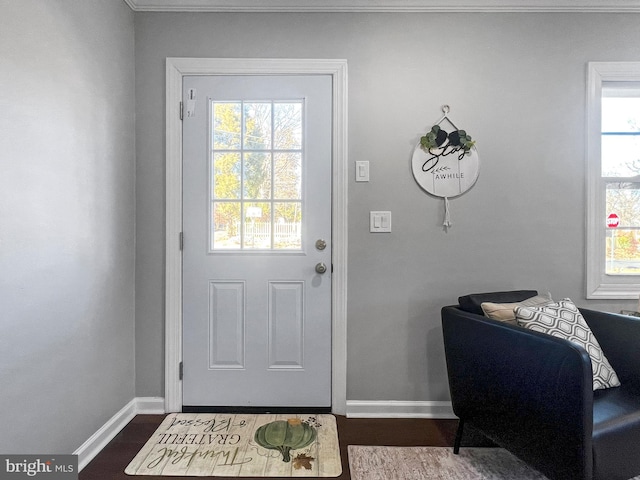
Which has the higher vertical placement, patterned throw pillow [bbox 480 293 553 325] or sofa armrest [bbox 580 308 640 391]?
patterned throw pillow [bbox 480 293 553 325]

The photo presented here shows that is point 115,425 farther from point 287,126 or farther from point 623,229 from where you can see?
point 623,229

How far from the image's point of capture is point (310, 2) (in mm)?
2150

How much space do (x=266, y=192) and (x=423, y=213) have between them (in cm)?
92

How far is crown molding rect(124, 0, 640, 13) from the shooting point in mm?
2150

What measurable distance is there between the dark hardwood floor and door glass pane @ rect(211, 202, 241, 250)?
1.05m

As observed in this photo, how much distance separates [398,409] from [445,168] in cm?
142

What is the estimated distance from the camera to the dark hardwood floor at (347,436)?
1710 millimetres

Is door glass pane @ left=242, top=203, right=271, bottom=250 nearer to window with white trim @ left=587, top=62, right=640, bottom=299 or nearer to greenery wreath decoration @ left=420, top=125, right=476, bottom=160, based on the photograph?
greenery wreath decoration @ left=420, top=125, right=476, bottom=160

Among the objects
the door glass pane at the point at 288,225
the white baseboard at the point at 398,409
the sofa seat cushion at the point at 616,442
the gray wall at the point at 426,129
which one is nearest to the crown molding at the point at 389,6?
the gray wall at the point at 426,129

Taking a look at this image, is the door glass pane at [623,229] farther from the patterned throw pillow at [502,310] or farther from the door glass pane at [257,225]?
the door glass pane at [257,225]

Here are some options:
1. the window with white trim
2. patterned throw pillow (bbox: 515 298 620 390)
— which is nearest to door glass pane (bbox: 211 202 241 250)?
patterned throw pillow (bbox: 515 298 620 390)

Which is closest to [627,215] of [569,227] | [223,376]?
[569,227]

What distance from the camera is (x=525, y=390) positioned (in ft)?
4.73

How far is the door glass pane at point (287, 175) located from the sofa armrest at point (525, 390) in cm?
106
